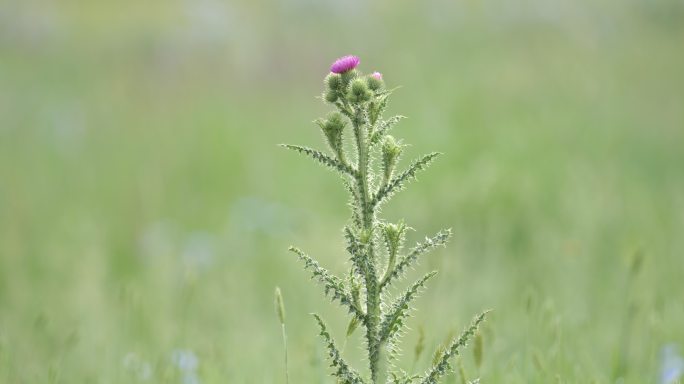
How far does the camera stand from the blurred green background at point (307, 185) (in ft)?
10.8

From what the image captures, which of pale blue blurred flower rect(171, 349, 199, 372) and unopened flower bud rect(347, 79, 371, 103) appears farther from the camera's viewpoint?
pale blue blurred flower rect(171, 349, 199, 372)

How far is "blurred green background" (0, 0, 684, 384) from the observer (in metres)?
3.30

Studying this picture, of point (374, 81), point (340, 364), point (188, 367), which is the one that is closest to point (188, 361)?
point (188, 367)

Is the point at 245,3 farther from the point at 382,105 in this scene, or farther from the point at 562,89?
the point at 382,105

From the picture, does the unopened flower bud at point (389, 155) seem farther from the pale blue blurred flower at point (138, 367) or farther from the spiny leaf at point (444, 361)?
the pale blue blurred flower at point (138, 367)

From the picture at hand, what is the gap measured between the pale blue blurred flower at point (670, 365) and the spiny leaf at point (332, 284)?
3.97 feet

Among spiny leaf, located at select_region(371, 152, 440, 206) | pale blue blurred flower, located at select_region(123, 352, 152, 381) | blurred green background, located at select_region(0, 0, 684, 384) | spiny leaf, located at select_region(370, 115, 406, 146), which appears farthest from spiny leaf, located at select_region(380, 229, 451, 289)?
pale blue blurred flower, located at select_region(123, 352, 152, 381)

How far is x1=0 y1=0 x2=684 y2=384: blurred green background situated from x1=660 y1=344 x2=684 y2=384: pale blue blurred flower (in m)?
0.04

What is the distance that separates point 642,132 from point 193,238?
3548 mm

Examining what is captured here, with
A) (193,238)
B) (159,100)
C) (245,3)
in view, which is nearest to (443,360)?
(193,238)

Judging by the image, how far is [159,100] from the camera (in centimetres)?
906

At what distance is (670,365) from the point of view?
2.82m

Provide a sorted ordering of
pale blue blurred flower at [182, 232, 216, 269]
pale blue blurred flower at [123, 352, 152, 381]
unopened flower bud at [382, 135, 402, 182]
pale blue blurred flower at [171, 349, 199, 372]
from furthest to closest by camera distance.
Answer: pale blue blurred flower at [182, 232, 216, 269] < pale blue blurred flower at [171, 349, 199, 372] < pale blue blurred flower at [123, 352, 152, 381] < unopened flower bud at [382, 135, 402, 182]

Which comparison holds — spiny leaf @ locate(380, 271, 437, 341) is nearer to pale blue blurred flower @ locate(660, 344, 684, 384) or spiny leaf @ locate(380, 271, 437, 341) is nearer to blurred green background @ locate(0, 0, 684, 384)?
blurred green background @ locate(0, 0, 684, 384)
